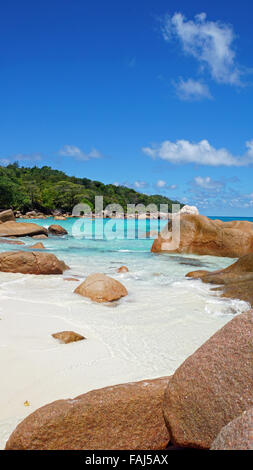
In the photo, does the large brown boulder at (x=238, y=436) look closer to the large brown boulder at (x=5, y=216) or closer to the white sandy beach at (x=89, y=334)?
the white sandy beach at (x=89, y=334)

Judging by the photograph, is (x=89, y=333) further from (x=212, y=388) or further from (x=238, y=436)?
(x=238, y=436)

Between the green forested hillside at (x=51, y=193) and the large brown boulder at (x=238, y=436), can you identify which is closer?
the large brown boulder at (x=238, y=436)

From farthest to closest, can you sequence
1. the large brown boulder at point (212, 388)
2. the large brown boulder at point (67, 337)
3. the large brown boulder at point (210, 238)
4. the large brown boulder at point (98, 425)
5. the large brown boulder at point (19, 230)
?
the large brown boulder at point (19, 230), the large brown boulder at point (210, 238), the large brown boulder at point (67, 337), the large brown boulder at point (98, 425), the large brown boulder at point (212, 388)

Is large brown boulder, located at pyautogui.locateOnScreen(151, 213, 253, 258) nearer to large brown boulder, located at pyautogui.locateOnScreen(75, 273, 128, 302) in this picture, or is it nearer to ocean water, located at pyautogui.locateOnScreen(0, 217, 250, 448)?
ocean water, located at pyautogui.locateOnScreen(0, 217, 250, 448)

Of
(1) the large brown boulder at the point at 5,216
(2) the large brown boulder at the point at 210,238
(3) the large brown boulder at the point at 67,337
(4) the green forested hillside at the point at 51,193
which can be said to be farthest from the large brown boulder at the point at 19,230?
(4) the green forested hillside at the point at 51,193

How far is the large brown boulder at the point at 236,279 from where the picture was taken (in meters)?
7.59

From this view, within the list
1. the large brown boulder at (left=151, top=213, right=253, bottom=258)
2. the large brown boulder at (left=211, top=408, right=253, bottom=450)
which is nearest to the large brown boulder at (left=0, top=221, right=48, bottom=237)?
the large brown boulder at (left=151, top=213, right=253, bottom=258)

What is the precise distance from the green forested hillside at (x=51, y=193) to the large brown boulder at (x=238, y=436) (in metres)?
62.9

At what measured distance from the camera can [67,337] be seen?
4.89m

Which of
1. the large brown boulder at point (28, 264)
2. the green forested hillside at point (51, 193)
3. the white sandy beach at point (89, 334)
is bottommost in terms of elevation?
the white sandy beach at point (89, 334)

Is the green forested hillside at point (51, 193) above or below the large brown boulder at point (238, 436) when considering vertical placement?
above

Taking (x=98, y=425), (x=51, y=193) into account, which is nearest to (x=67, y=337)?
(x=98, y=425)

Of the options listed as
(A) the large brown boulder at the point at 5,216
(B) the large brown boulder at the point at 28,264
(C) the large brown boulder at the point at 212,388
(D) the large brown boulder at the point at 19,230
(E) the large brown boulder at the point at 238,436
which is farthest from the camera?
(A) the large brown boulder at the point at 5,216

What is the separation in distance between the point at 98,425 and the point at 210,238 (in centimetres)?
1463
